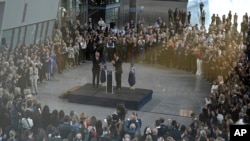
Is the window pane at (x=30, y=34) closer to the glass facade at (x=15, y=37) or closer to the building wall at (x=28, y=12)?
the building wall at (x=28, y=12)

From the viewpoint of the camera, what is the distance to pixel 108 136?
32.1 feet

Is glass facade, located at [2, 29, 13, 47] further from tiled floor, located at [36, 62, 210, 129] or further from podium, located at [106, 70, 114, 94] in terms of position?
podium, located at [106, 70, 114, 94]

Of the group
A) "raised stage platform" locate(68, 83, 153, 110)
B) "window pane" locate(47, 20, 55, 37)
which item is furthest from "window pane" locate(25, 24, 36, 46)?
"raised stage platform" locate(68, 83, 153, 110)

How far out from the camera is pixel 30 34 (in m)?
21.7

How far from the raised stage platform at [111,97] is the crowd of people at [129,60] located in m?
1.04

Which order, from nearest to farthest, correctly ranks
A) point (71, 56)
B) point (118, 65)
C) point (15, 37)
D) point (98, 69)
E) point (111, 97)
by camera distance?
point (111, 97) → point (118, 65) → point (98, 69) → point (71, 56) → point (15, 37)

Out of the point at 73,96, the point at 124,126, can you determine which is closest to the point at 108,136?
the point at 124,126

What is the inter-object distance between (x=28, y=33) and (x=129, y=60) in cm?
467

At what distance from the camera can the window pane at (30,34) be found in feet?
70.7

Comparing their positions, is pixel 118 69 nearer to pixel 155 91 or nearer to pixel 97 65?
pixel 97 65

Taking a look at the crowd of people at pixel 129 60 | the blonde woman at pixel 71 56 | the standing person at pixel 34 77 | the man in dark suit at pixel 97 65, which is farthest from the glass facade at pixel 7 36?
the man in dark suit at pixel 97 65

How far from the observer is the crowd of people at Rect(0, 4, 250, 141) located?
9885mm

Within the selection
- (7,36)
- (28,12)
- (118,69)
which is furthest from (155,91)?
(7,36)

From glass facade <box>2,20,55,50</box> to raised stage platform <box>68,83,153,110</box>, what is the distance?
19.1 ft
